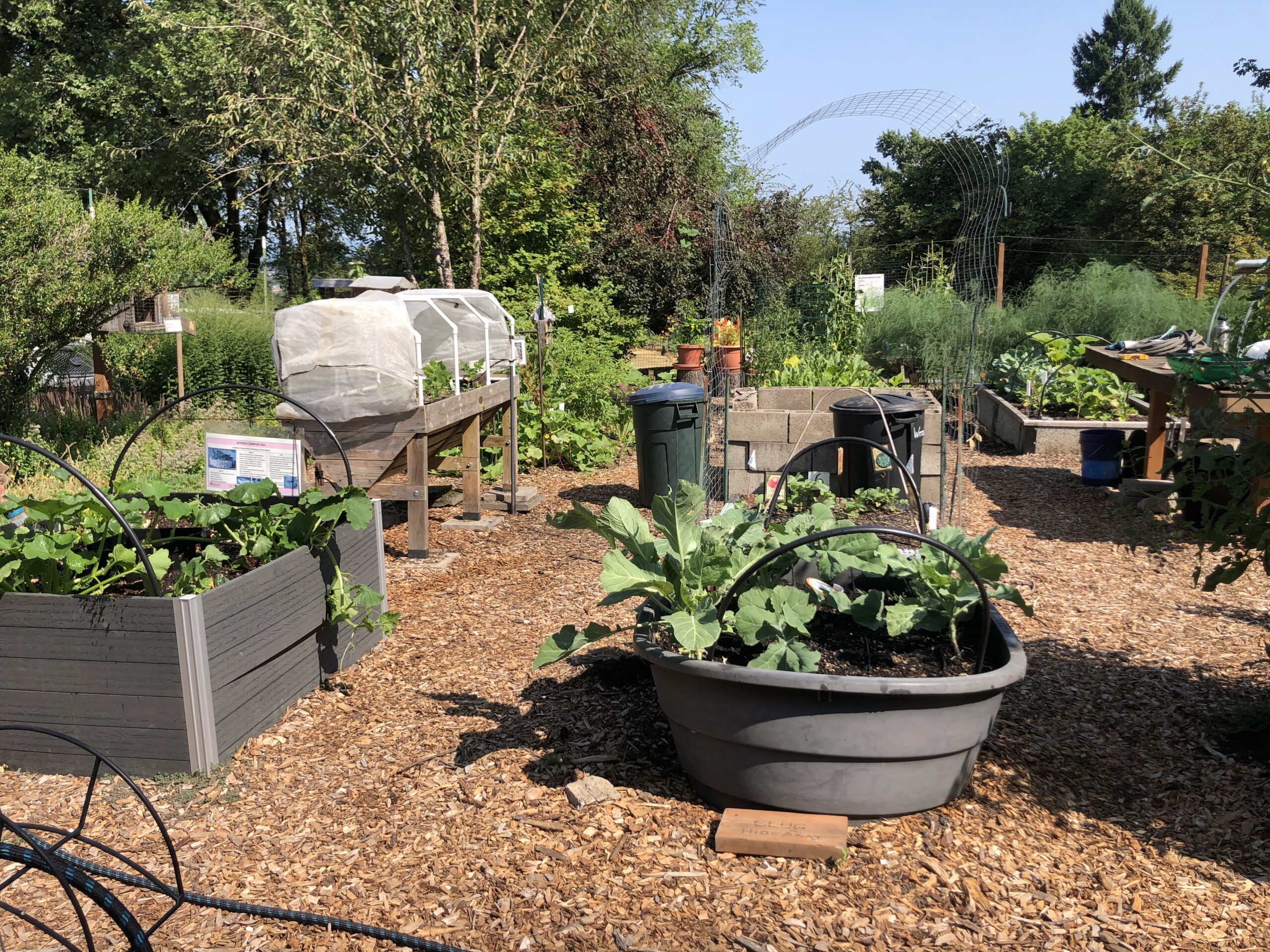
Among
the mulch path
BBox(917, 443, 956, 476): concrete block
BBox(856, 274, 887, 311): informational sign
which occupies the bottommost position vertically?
the mulch path

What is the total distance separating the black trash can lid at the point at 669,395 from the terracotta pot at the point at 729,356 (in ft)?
16.9

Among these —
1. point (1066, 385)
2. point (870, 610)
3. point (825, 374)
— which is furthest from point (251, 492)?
point (1066, 385)

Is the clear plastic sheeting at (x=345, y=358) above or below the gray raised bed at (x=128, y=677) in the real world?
above

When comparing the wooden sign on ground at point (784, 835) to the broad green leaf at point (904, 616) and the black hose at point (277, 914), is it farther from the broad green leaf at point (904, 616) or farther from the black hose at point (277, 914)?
the black hose at point (277, 914)

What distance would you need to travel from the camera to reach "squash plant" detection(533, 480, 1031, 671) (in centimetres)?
264

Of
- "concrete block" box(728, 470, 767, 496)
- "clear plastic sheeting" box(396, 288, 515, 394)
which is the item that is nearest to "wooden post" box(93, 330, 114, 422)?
"clear plastic sheeting" box(396, 288, 515, 394)

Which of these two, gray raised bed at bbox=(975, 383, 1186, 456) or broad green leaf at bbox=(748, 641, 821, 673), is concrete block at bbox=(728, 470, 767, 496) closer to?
gray raised bed at bbox=(975, 383, 1186, 456)

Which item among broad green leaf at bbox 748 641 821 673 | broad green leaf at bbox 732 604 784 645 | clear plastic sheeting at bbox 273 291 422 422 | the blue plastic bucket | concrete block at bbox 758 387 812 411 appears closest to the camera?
broad green leaf at bbox 748 641 821 673

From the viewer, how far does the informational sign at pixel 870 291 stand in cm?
1280

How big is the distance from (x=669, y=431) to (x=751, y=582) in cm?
388

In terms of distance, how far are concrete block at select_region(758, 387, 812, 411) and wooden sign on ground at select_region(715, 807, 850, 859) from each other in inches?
220

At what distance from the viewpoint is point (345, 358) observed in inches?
210

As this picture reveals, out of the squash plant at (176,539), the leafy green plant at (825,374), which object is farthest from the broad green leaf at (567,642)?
the leafy green plant at (825,374)

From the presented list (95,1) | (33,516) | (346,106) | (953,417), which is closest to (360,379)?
(33,516)
